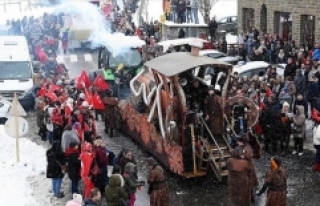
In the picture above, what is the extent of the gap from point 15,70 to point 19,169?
7.80 metres

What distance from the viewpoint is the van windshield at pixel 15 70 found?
73.3 ft

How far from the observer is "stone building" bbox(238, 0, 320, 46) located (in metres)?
27.1

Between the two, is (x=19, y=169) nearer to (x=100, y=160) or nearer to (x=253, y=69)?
(x=100, y=160)

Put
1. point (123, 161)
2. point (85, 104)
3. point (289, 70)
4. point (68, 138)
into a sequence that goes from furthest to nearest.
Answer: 1. point (289, 70)
2. point (85, 104)
3. point (68, 138)
4. point (123, 161)

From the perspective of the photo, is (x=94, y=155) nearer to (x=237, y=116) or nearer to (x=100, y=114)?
(x=237, y=116)

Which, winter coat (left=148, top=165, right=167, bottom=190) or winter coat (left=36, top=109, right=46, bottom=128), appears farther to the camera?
winter coat (left=36, top=109, right=46, bottom=128)

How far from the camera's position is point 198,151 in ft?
46.2

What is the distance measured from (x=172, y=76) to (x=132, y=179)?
3.12 meters

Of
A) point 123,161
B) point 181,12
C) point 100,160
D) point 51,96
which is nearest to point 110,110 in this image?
point 51,96

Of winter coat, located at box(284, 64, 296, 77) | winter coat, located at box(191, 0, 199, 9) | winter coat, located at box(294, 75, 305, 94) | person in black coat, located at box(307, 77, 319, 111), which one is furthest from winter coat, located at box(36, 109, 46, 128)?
winter coat, located at box(191, 0, 199, 9)

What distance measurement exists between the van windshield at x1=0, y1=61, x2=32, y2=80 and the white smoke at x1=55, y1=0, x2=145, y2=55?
2787 millimetres

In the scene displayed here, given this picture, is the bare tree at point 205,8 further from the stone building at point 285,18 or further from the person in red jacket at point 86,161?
the person in red jacket at point 86,161

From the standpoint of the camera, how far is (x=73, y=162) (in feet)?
43.9

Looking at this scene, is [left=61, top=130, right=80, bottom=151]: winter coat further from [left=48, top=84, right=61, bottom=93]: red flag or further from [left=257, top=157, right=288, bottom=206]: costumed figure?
[left=48, top=84, right=61, bottom=93]: red flag
